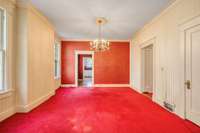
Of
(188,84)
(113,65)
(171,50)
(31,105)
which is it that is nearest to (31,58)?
(31,105)

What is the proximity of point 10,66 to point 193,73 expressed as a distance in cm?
428

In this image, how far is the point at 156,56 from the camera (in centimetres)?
525

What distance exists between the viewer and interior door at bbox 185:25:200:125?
3.17 m

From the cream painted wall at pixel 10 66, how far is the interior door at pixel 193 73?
13.7 ft

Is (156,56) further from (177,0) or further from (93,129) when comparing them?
(93,129)

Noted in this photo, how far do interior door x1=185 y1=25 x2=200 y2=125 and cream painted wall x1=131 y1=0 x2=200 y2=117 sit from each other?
0.20 metres

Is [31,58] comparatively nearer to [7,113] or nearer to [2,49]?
[2,49]

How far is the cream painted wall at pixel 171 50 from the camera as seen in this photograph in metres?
3.64

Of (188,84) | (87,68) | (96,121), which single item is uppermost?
(87,68)

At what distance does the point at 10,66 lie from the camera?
12.5 feet

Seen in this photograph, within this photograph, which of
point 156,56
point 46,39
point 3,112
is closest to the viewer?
point 3,112

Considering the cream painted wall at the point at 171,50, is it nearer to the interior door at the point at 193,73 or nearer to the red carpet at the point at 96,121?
the interior door at the point at 193,73

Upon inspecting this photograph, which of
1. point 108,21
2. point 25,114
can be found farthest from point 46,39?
point 25,114

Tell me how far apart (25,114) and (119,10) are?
12.5 ft
